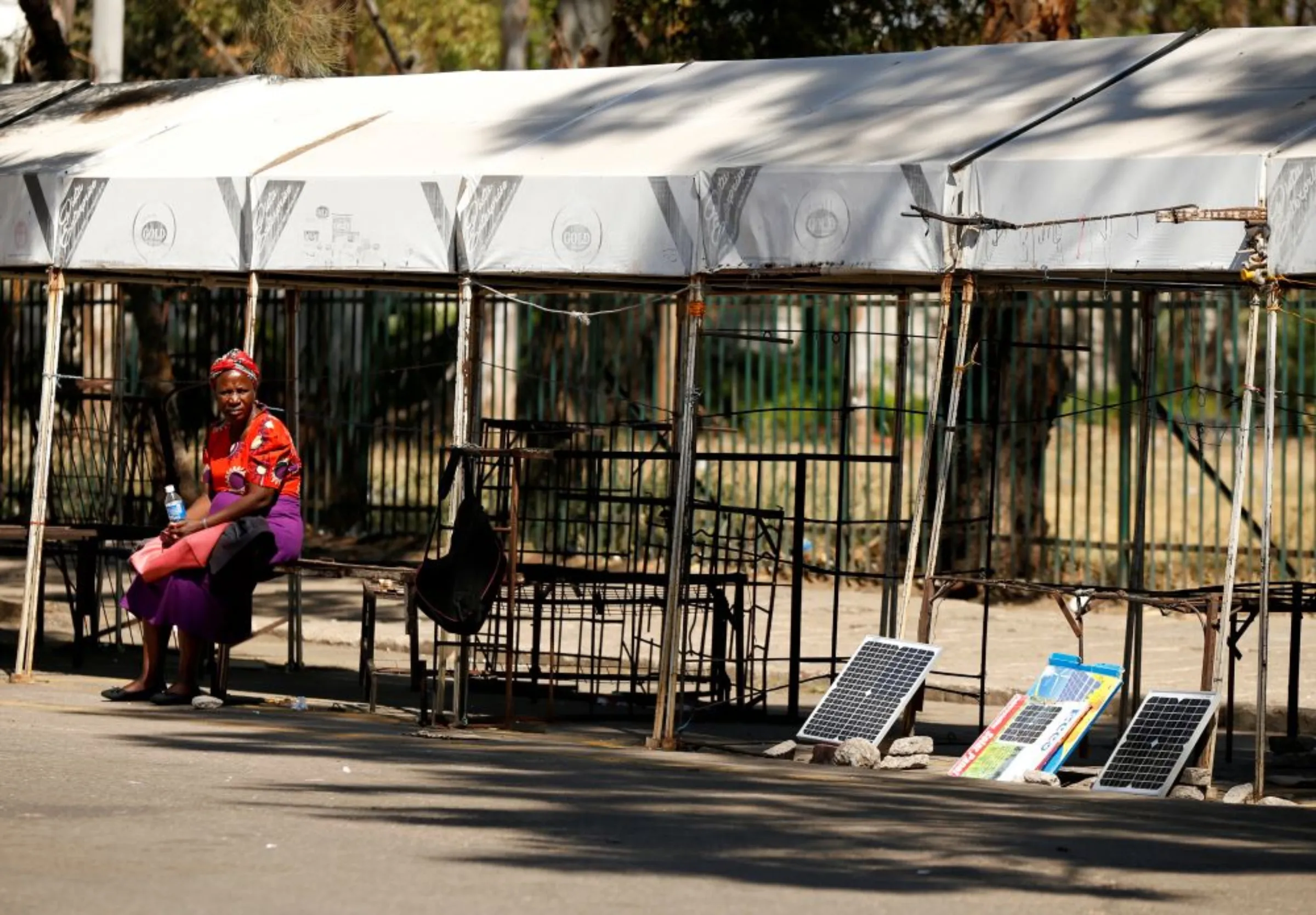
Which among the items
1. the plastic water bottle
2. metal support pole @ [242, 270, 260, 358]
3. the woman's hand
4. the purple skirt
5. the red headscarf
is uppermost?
metal support pole @ [242, 270, 260, 358]

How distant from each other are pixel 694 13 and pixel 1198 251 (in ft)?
49.8

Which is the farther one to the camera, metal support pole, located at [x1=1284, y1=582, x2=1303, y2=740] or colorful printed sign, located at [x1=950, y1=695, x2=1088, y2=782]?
metal support pole, located at [x1=1284, y1=582, x2=1303, y2=740]

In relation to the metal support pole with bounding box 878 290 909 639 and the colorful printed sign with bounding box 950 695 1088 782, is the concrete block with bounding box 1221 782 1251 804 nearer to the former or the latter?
the colorful printed sign with bounding box 950 695 1088 782

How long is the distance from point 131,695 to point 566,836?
4.38 metres

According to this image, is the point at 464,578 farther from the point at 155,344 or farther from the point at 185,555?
the point at 155,344

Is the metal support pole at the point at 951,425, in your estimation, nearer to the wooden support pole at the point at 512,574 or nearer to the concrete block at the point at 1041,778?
the concrete block at the point at 1041,778

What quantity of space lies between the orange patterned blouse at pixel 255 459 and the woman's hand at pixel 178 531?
0.28 metres

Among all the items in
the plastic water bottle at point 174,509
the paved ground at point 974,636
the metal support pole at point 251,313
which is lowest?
the paved ground at point 974,636

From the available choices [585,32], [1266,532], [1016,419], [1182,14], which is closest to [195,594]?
[1266,532]

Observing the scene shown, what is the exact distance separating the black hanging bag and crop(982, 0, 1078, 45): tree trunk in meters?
9.48

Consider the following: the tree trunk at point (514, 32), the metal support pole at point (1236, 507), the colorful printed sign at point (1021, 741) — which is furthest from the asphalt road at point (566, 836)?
the tree trunk at point (514, 32)

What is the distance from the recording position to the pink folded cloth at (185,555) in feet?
34.3

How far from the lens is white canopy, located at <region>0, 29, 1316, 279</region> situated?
880 centimetres

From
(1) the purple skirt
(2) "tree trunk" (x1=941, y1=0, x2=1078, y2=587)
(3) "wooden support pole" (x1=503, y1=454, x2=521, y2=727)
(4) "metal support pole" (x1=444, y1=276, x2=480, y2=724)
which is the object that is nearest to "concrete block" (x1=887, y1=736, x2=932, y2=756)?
(3) "wooden support pole" (x1=503, y1=454, x2=521, y2=727)
